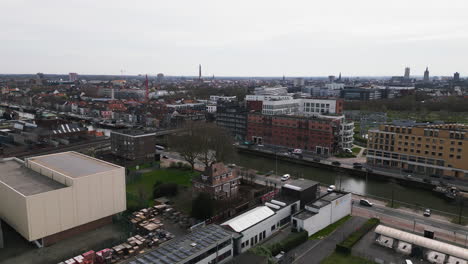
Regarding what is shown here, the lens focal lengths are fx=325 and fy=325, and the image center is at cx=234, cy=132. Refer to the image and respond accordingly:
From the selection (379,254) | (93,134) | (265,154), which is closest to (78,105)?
A: (93,134)

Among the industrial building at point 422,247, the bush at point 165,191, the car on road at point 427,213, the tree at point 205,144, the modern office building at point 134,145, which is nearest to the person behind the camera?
the industrial building at point 422,247

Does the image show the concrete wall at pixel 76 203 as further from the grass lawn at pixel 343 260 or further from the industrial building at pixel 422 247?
the industrial building at pixel 422 247

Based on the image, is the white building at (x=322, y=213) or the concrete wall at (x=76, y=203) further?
the white building at (x=322, y=213)

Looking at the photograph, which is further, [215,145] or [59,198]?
[215,145]

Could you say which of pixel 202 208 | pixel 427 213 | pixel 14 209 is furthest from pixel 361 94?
pixel 14 209

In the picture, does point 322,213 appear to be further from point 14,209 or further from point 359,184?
point 14,209

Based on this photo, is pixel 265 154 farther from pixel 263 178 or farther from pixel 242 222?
pixel 242 222

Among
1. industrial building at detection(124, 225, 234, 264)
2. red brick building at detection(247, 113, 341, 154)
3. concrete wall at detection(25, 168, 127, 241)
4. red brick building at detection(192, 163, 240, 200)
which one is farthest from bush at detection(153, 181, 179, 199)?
red brick building at detection(247, 113, 341, 154)

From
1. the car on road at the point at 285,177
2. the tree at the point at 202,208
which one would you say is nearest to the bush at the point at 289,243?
the tree at the point at 202,208
